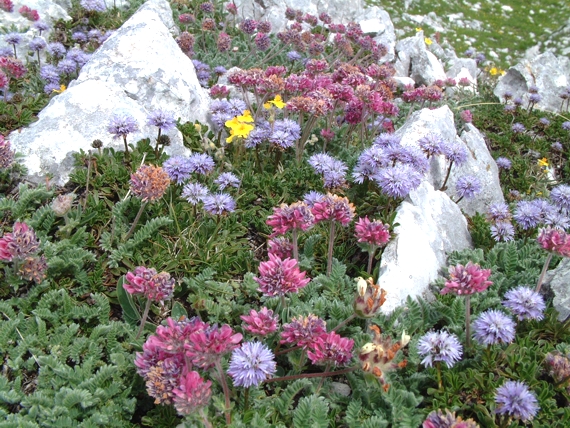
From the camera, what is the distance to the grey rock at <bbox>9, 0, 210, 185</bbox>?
4.53m

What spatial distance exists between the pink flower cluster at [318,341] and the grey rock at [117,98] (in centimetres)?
277

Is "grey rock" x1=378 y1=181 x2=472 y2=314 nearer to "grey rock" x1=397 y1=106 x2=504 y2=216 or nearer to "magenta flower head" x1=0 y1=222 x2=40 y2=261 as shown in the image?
"grey rock" x1=397 y1=106 x2=504 y2=216

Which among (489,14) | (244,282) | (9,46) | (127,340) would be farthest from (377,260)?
(489,14)

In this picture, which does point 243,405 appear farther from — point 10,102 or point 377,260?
point 10,102

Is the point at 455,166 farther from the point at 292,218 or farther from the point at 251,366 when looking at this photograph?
the point at 251,366

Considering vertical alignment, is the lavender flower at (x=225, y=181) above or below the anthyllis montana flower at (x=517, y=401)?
below

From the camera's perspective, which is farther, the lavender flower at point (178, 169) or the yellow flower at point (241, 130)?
the yellow flower at point (241, 130)

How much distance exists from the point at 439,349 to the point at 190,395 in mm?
1504

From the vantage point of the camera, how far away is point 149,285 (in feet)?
9.45

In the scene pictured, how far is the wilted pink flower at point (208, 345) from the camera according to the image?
2348 millimetres

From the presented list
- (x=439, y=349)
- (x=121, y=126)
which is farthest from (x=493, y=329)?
(x=121, y=126)

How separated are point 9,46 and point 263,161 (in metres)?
4.58

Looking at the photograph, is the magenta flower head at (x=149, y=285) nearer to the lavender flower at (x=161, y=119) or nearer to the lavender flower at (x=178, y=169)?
the lavender flower at (x=178, y=169)

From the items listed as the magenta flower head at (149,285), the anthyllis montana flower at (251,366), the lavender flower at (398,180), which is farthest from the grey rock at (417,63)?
the anthyllis montana flower at (251,366)
